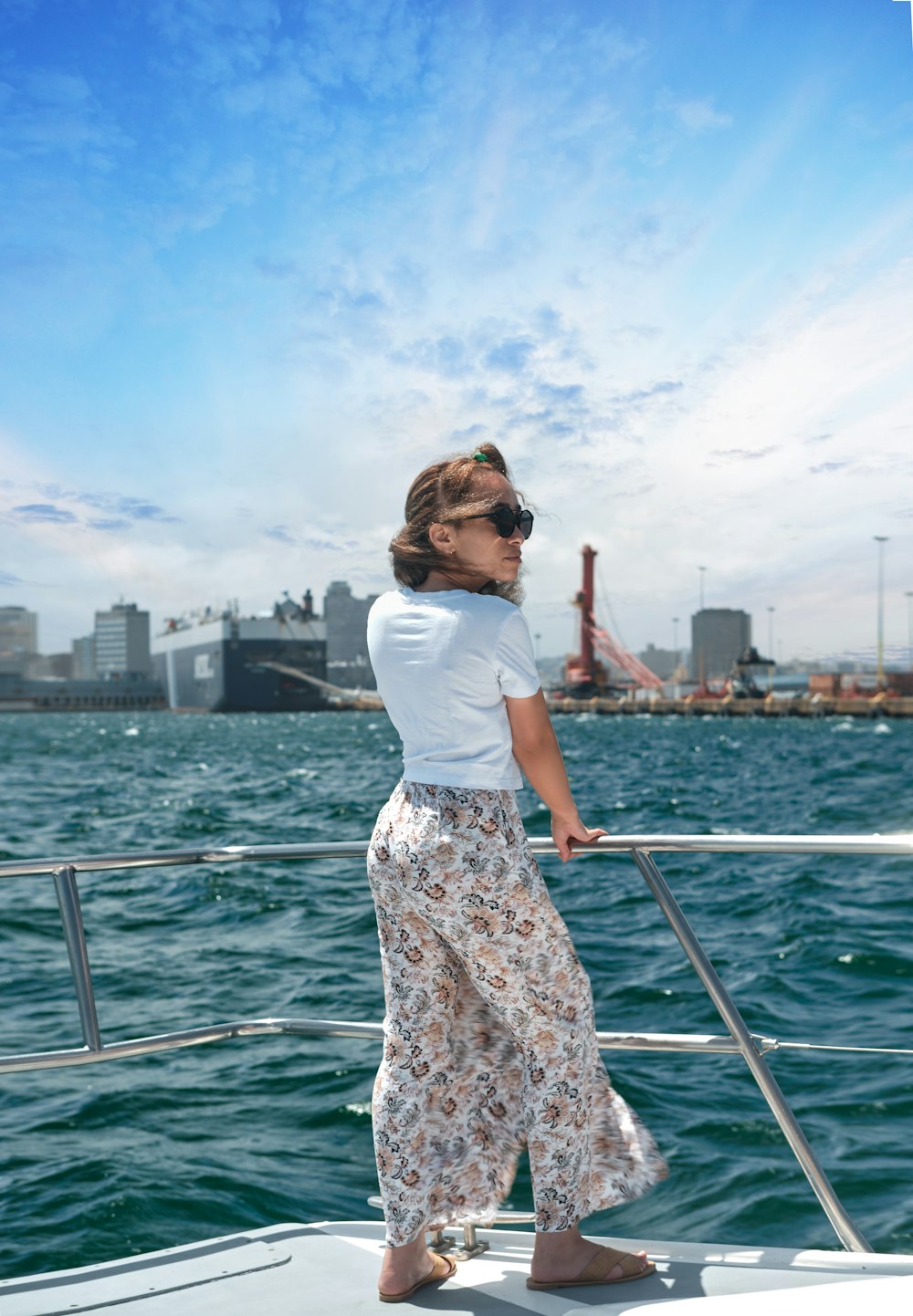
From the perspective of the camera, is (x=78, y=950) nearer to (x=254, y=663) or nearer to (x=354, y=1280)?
(x=354, y=1280)

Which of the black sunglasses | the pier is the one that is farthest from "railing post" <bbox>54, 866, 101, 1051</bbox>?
the pier

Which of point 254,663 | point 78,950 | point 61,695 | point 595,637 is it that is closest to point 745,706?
point 595,637

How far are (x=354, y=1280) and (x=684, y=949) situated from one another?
761mm

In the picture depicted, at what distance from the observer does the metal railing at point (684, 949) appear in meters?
1.74

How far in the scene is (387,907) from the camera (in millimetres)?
1679

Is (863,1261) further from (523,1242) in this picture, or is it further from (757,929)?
(757,929)

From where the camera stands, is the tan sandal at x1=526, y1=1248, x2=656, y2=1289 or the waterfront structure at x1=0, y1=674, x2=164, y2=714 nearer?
the tan sandal at x1=526, y1=1248, x2=656, y2=1289

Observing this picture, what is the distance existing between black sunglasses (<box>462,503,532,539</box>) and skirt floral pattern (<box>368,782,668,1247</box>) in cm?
41

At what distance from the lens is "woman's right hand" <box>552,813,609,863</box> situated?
1695 millimetres

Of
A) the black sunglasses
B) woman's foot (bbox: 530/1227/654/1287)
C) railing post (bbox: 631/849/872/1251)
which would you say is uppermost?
the black sunglasses

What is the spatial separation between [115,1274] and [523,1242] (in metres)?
0.70

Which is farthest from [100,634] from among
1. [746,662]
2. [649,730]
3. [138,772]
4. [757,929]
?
[757,929]

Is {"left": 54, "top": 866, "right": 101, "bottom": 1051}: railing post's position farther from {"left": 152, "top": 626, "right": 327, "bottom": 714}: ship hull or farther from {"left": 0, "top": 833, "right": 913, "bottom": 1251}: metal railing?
{"left": 152, "top": 626, "right": 327, "bottom": 714}: ship hull

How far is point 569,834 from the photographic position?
1715 millimetres
